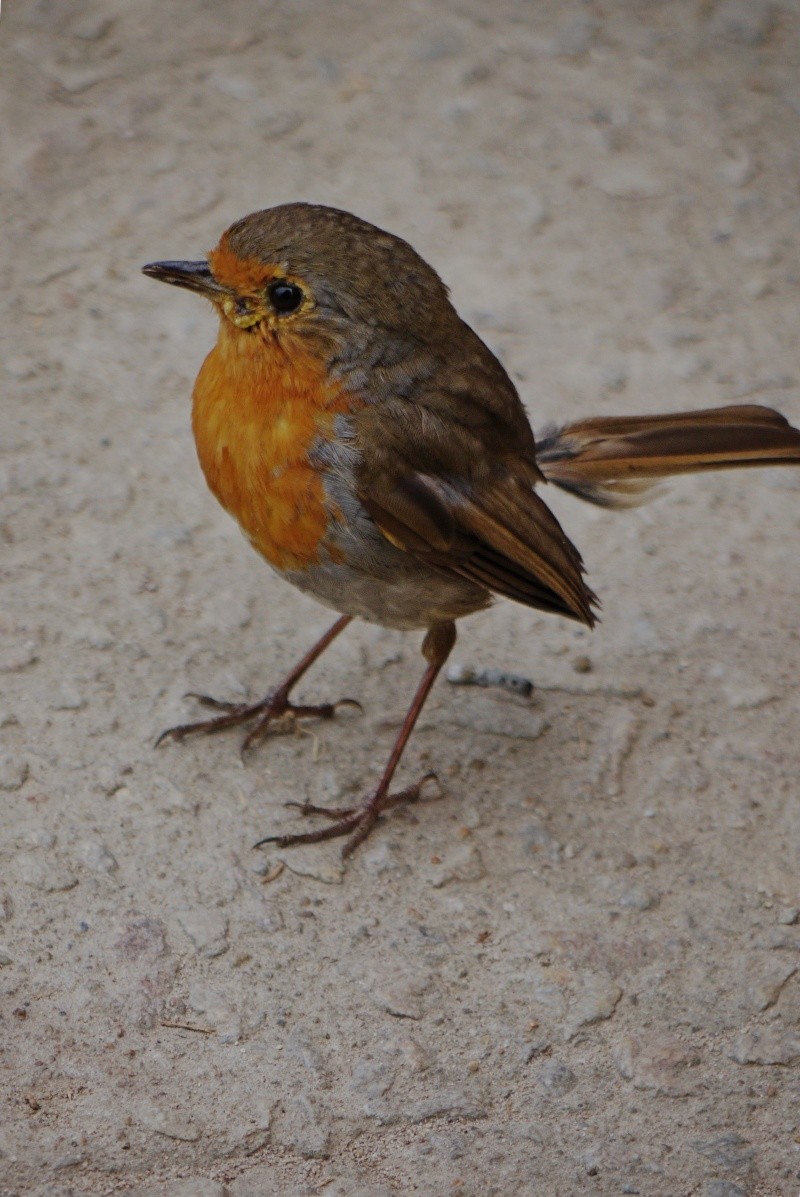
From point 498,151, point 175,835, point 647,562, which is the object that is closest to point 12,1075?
point 175,835

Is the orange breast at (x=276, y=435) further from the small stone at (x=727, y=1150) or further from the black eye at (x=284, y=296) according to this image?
the small stone at (x=727, y=1150)

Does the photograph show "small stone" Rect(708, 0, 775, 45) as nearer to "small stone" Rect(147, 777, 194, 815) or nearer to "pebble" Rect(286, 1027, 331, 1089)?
"small stone" Rect(147, 777, 194, 815)

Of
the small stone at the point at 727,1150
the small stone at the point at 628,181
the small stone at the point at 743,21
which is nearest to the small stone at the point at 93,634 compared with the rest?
the small stone at the point at 727,1150

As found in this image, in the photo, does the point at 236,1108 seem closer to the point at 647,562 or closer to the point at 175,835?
the point at 175,835

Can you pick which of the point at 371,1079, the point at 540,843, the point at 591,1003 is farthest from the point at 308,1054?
the point at 540,843

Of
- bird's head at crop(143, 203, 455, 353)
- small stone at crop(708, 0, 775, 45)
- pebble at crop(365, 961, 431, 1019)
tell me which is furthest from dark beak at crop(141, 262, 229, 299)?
small stone at crop(708, 0, 775, 45)

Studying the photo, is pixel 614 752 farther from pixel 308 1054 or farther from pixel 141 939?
pixel 141 939
